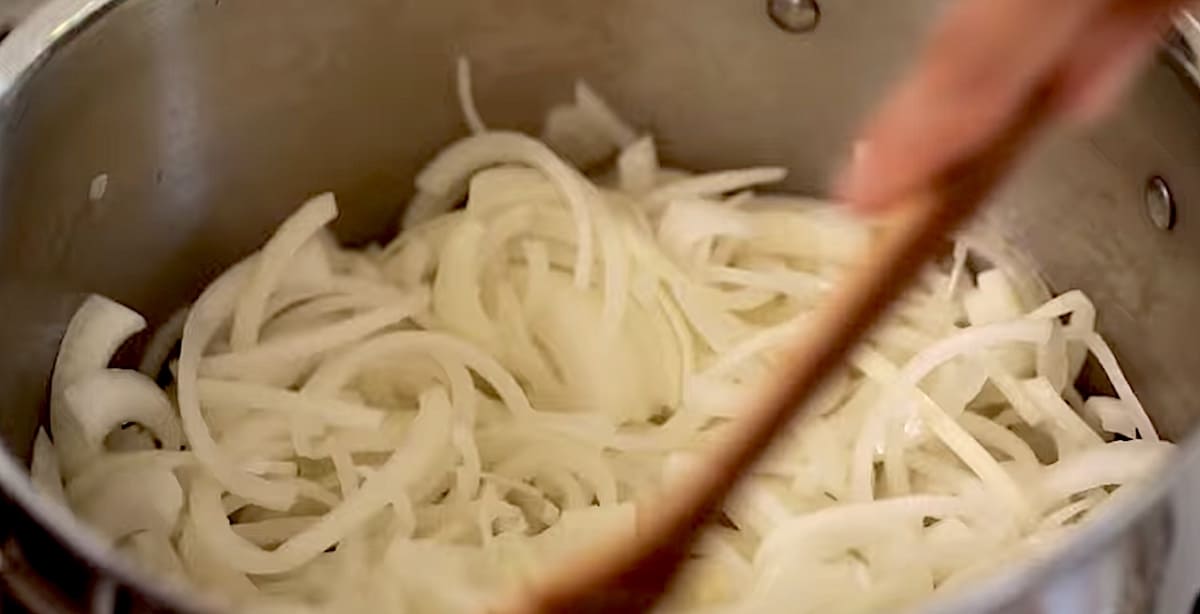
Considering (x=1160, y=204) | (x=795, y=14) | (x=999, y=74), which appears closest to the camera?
(x=999, y=74)

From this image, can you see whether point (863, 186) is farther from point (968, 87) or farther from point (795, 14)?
point (795, 14)

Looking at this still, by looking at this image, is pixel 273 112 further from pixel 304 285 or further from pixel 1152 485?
pixel 1152 485

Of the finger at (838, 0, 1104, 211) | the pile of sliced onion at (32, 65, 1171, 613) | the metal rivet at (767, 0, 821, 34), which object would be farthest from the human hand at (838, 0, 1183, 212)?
the metal rivet at (767, 0, 821, 34)

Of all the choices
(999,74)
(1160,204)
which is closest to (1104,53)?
(999,74)

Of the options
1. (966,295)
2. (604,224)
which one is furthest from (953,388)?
(604,224)

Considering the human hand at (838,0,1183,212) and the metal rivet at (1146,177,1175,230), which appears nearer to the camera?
the human hand at (838,0,1183,212)

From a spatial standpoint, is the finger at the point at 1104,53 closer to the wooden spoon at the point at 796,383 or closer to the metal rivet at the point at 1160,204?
the wooden spoon at the point at 796,383

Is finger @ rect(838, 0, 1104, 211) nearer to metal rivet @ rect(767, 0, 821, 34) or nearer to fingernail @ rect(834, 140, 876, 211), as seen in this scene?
fingernail @ rect(834, 140, 876, 211)
